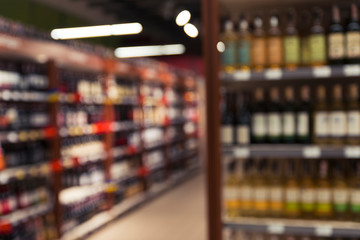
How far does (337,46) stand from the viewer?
3.03m

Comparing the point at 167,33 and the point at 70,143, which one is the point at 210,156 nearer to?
the point at 70,143

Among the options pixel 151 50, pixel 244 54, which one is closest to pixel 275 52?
pixel 244 54

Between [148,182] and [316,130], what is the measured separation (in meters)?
5.56

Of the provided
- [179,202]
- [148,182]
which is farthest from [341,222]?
[148,182]

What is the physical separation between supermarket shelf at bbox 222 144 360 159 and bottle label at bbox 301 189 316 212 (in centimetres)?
31

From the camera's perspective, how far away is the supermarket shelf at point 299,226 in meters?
2.86

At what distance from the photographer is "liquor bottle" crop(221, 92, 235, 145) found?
314 centimetres

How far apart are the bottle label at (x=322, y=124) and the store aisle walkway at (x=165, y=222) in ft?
9.67

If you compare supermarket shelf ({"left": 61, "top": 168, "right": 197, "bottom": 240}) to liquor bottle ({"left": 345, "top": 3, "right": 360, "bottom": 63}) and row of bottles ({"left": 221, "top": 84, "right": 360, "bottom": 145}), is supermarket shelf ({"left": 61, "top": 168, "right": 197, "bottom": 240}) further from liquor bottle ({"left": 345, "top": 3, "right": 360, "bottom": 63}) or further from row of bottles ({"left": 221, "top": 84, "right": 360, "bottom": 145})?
liquor bottle ({"left": 345, "top": 3, "right": 360, "bottom": 63})

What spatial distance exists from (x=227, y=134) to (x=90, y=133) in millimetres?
3203

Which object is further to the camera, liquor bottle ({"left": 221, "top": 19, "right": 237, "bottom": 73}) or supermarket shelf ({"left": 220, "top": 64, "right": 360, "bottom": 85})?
liquor bottle ({"left": 221, "top": 19, "right": 237, "bottom": 73})

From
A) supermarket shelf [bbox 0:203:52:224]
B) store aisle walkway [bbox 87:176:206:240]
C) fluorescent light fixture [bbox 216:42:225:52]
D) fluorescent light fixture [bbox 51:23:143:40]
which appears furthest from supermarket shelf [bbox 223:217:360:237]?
fluorescent light fixture [bbox 51:23:143:40]

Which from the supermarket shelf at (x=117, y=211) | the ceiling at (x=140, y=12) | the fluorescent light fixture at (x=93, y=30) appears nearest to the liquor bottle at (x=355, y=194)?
the supermarket shelf at (x=117, y=211)

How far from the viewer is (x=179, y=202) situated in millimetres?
7832
